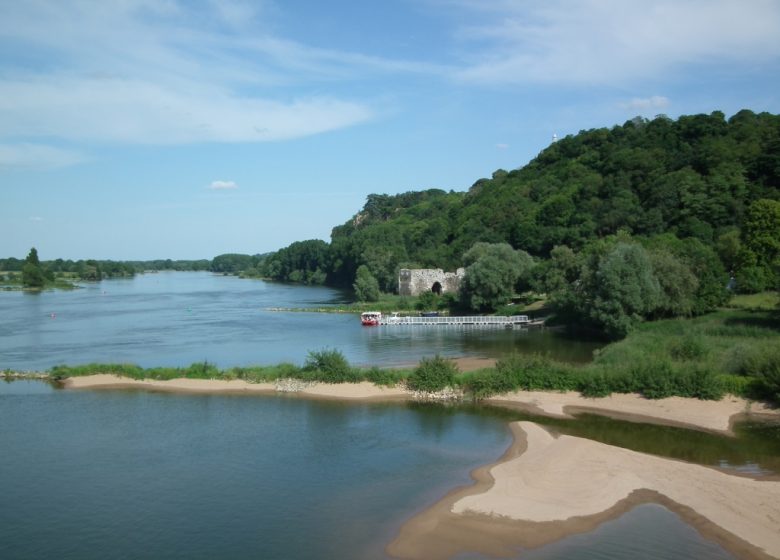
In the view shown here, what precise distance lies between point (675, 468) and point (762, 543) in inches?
168

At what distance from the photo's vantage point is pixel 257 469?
59.4 ft

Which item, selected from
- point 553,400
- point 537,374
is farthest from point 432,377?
point 553,400

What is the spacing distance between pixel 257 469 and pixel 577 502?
28.2ft

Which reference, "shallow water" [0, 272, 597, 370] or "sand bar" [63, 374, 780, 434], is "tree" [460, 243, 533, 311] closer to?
"shallow water" [0, 272, 597, 370]

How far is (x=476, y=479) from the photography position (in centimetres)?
1714

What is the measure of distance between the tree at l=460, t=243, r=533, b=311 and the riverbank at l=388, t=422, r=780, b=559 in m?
30.8

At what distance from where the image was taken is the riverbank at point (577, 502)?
1346 cm

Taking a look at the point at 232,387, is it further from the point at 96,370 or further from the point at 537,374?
the point at 537,374

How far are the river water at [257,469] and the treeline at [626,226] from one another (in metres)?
6.60

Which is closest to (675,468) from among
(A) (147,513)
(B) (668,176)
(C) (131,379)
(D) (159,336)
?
(A) (147,513)

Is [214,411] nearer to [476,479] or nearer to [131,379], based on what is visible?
[131,379]

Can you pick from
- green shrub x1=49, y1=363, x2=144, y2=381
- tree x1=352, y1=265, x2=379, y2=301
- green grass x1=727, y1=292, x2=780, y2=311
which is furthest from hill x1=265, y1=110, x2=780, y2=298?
green shrub x1=49, y1=363, x2=144, y2=381

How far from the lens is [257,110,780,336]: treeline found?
117 ft

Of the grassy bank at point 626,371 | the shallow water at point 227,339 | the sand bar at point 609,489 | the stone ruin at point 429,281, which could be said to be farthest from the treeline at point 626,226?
the sand bar at point 609,489
